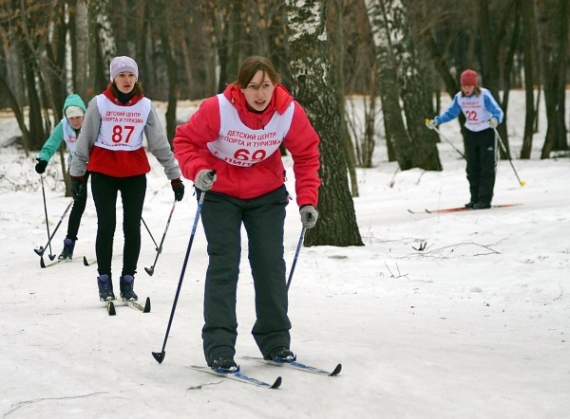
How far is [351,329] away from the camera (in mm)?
5883

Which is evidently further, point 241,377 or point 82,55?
point 82,55

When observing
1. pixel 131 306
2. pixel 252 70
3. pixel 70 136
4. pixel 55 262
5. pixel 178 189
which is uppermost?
pixel 252 70

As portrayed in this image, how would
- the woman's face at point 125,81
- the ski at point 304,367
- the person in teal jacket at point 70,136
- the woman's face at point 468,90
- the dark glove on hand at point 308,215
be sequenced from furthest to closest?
the woman's face at point 468,90 < the person in teal jacket at point 70,136 < the woman's face at point 125,81 < the dark glove on hand at point 308,215 < the ski at point 304,367

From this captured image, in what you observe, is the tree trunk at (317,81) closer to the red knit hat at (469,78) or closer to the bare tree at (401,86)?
the red knit hat at (469,78)

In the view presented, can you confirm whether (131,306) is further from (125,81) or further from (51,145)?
(51,145)

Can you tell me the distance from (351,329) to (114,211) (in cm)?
205

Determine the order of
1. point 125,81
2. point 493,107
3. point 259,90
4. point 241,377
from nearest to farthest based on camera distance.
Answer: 1. point 241,377
2. point 259,90
3. point 125,81
4. point 493,107

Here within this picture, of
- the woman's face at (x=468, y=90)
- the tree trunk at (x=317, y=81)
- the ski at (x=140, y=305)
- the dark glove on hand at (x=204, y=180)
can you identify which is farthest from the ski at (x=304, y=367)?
the woman's face at (x=468, y=90)

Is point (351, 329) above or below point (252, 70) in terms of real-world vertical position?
below

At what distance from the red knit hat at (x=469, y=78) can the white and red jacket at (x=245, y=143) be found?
754cm

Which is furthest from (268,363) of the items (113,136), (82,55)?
(82,55)

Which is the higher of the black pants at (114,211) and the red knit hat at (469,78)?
the red knit hat at (469,78)

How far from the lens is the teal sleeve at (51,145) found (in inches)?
349

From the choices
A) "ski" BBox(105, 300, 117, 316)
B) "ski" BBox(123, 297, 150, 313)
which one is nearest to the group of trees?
"ski" BBox(123, 297, 150, 313)
